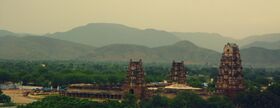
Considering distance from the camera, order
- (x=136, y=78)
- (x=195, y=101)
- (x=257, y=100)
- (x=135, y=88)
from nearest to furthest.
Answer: (x=195, y=101) < (x=257, y=100) < (x=136, y=78) < (x=135, y=88)

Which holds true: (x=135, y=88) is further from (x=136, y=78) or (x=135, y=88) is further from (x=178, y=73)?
(x=178, y=73)

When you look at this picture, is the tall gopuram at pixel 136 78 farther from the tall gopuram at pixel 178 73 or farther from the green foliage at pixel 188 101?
the tall gopuram at pixel 178 73

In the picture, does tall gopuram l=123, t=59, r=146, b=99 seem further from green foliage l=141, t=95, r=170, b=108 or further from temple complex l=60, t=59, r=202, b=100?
green foliage l=141, t=95, r=170, b=108

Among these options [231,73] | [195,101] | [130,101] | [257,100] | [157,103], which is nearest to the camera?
[157,103]

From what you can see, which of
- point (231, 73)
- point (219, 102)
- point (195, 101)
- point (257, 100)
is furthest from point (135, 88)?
point (257, 100)

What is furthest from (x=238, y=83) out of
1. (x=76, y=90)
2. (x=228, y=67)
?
(x=76, y=90)

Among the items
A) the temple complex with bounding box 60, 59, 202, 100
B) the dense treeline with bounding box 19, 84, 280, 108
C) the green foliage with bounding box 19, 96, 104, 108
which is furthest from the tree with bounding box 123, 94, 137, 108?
the green foliage with bounding box 19, 96, 104, 108

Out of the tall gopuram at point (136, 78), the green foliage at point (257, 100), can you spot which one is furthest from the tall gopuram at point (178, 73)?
the green foliage at point (257, 100)

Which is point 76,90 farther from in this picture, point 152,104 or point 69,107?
point 69,107
